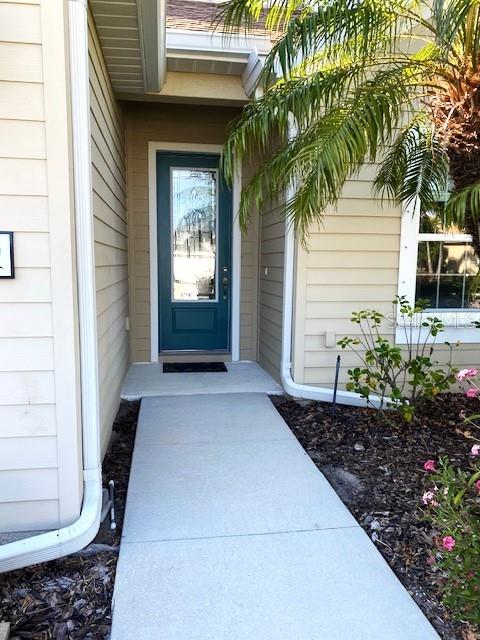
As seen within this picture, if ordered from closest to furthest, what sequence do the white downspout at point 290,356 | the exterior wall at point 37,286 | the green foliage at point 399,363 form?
the exterior wall at point 37,286 → the green foliage at point 399,363 → the white downspout at point 290,356

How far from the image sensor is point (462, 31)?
2672 millimetres

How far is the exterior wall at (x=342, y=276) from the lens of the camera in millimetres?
4023

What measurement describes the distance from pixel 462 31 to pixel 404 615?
2918 millimetres

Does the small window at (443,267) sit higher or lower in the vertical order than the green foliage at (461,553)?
higher

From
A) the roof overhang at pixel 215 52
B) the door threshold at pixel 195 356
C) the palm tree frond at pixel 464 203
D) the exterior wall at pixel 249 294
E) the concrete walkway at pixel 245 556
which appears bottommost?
the concrete walkway at pixel 245 556

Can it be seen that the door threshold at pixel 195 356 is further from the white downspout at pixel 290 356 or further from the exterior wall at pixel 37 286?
the exterior wall at pixel 37 286

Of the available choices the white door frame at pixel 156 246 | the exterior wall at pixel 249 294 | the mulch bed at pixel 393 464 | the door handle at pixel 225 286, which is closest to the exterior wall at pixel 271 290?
the exterior wall at pixel 249 294

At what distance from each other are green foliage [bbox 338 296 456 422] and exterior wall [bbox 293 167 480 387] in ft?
0.42

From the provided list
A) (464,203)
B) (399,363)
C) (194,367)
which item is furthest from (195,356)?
(464,203)

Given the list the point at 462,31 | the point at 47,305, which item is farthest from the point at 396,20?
the point at 47,305

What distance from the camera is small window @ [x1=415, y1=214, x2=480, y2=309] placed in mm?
4191

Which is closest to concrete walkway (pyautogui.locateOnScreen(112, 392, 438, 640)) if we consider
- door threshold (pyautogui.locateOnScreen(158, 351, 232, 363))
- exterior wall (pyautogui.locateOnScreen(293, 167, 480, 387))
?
exterior wall (pyautogui.locateOnScreen(293, 167, 480, 387))

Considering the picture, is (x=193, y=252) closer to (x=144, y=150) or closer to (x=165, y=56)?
(x=144, y=150)

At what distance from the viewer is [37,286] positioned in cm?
199
